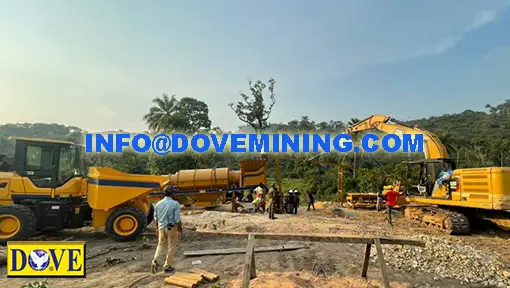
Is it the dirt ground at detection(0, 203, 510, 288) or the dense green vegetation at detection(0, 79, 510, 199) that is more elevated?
the dense green vegetation at detection(0, 79, 510, 199)

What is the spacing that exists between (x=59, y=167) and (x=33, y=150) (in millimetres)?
824

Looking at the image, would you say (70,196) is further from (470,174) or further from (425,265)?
(470,174)

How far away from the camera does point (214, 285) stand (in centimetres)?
556

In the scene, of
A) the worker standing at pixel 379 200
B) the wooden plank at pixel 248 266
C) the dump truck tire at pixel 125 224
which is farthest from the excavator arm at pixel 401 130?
the dump truck tire at pixel 125 224

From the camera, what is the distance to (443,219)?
11695 mm

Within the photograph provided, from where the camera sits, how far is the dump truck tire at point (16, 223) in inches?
344

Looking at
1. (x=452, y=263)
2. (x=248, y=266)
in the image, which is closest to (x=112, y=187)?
(x=248, y=266)

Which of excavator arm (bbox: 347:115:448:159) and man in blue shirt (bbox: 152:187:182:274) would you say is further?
excavator arm (bbox: 347:115:448:159)

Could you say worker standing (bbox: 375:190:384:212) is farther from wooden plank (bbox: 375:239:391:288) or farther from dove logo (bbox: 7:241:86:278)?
dove logo (bbox: 7:241:86:278)

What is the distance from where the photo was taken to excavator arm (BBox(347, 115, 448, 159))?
13.5 meters

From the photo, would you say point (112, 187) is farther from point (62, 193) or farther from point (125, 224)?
point (62, 193)

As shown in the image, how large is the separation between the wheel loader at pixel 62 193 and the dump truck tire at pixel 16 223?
0.03 m

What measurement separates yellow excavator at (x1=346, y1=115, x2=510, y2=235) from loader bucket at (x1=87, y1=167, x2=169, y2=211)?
Answer: 396 inches

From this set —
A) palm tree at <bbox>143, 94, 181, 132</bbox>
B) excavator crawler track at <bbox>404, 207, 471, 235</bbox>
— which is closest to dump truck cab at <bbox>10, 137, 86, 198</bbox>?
excavator crawler track at <bbox>404, 207, 471, 235</bbox>
